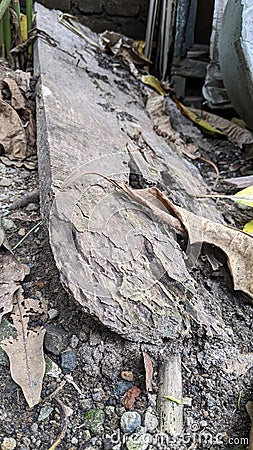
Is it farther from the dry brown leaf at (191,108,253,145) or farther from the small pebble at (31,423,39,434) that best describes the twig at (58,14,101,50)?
the small pebble at (31,423,39,434)

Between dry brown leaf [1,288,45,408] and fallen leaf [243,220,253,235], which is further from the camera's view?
fallen leaf [243,220,253,235]

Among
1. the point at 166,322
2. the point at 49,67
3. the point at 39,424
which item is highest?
the point at 49,67

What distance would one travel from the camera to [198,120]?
2.62 metres

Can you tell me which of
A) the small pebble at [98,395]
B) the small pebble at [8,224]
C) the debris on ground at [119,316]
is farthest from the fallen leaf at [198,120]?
the small pebble at [98,395]

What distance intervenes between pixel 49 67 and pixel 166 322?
130 cm

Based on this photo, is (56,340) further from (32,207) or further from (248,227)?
(248,227)

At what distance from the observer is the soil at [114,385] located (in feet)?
2.90

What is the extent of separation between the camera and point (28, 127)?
5.46 feet

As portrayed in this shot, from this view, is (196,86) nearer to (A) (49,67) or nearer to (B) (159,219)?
(A) (49,67)

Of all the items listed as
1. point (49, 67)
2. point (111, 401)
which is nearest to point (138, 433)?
point (111, 401)

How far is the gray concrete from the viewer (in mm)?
979

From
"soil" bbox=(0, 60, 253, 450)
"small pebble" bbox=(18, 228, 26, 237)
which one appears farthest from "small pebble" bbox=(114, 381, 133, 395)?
"small pebble" bbox=(18, 228, 26, 237)

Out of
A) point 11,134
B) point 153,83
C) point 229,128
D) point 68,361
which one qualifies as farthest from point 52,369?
point 153,83

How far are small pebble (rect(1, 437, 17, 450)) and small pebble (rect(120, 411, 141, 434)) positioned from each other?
175 millimetres
